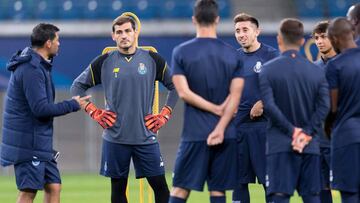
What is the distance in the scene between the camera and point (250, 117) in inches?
395

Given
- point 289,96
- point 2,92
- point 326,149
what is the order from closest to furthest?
point 289,96 < point 326,149 < point 2,92

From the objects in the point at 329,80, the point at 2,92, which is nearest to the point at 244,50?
the point at 329,80

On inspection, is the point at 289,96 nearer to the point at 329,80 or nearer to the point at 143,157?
the point at 329,80

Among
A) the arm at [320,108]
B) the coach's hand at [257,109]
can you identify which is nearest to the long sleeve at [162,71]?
the coach's hand at [257,109]

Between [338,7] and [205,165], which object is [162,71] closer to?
[205,165]

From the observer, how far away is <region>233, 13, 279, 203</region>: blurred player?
9.94m

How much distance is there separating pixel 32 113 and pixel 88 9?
43.9 feet

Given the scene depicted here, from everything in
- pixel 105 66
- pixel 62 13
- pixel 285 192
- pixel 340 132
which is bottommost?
pixel 285 192

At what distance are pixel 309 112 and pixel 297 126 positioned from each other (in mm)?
164

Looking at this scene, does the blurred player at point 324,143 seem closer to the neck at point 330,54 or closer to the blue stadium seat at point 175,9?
the neck at point 330,54

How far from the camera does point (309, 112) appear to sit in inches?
323

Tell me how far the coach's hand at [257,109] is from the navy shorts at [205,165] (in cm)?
152

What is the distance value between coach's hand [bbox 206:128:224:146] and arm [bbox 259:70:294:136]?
0.45m

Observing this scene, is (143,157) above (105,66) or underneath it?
underneath
